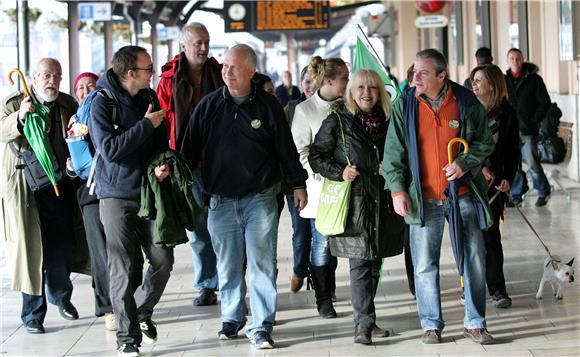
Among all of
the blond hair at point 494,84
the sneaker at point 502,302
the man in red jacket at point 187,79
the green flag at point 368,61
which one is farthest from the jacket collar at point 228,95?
the sneaker at point 502,302

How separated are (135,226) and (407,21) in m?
27.8

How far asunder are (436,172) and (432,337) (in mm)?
944

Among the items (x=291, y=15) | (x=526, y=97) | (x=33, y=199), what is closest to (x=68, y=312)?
(x=33, y=199)

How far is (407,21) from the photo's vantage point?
109 ft

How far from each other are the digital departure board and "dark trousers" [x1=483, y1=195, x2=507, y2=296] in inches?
928

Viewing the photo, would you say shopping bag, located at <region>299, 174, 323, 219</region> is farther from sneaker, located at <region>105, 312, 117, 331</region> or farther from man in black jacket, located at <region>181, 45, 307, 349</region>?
sneaker, located at <region>105, 312, 117, 331</region>

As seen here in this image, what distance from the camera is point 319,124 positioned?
7020 mm

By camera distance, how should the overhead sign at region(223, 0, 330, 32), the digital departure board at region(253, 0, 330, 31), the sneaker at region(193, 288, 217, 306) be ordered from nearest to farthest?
the sneaker at region(193, 288, 217, 306) < the overhead sign at region(223, 0, 330, 32) < the digital departure board at region(253, 0, 330, 31)

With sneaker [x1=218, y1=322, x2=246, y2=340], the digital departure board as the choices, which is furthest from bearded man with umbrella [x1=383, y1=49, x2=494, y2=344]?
the digital departure board

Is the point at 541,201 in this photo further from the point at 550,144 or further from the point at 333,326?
the point at 333,326

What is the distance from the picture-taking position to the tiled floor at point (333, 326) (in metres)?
6.22

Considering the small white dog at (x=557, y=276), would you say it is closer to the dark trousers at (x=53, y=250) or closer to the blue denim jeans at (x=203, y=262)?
the blue denim jeans at (x=203, y=262)

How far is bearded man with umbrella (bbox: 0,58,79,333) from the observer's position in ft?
22.8

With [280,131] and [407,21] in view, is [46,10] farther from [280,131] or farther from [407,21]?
[280,131]
